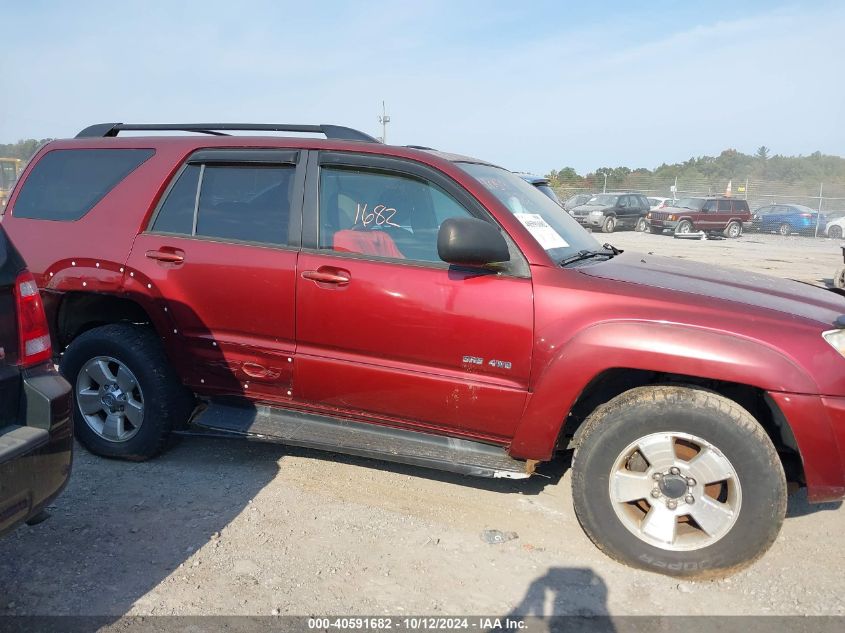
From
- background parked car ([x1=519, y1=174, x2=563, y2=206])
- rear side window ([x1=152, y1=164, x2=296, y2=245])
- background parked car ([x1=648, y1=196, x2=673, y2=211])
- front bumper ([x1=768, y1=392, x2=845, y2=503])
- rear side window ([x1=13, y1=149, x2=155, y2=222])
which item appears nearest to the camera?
front bumper ([x1=768, y1=392, x2=845, y2=503])

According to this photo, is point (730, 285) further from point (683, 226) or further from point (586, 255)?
point (683, 226)

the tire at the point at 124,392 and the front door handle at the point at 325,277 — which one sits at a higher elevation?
the front door handle at the point at 325,277

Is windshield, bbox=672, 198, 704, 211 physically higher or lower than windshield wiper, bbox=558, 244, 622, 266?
higher

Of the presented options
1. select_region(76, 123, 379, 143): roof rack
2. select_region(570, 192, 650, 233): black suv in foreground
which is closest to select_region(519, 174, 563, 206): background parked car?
select_region(76, 123, 379, 143): roof rack

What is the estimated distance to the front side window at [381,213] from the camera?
3.28 metres

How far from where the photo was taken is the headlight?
2.69m

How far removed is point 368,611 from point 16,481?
137cm

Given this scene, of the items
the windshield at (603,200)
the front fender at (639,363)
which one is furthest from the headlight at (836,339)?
the windshield at (603,200)

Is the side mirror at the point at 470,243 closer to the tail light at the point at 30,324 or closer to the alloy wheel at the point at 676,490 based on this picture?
the alloy wheel at the point at 676,490

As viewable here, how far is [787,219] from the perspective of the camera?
92.3 ft

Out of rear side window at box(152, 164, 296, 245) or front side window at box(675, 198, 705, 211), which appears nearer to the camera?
rear side window at box(152, 164, 296, 245)

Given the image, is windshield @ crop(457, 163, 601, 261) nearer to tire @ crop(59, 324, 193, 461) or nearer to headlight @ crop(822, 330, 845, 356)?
headlight @ crop(822, 330, 845, 356)

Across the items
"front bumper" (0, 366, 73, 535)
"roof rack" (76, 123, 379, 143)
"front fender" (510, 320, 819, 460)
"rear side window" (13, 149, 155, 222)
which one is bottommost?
"front bumper" (0, 366, 73, 535)

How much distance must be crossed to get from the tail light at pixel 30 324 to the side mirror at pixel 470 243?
168 centimetres
